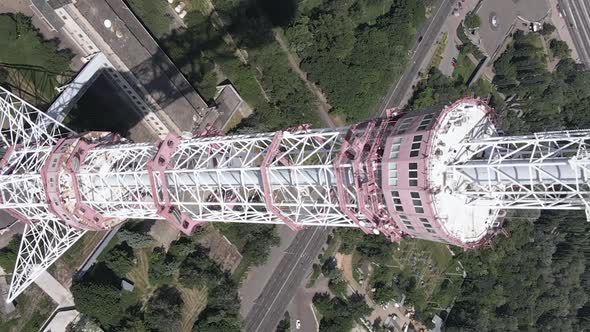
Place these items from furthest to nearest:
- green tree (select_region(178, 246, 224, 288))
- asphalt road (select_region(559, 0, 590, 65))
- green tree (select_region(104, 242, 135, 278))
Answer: asphalt road (select_region(559, 0, 590, 65))
green tree (select_region(178, 246, 224, 288))
green tree (select_region(104, 242, 135, 278))

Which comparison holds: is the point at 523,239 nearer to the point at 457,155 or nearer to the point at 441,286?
the point at 441,286

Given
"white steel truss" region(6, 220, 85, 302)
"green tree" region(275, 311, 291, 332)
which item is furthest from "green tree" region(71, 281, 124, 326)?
"green tree" region(275, 311, 291, 332)

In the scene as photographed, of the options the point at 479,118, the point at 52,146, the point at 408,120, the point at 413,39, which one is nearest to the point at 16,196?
the point at 52,146

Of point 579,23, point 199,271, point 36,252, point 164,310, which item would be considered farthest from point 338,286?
point 579,23

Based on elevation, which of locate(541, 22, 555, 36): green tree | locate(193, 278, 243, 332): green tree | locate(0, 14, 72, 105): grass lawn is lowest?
locate(541, 22, 555, 36): green tree

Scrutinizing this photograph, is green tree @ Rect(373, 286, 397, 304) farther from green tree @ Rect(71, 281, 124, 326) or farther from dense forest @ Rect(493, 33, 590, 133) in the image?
green tree @ Rect(71, 281, 124, 326)

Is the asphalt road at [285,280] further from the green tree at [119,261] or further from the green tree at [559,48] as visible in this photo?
the green tree at [559,48]
